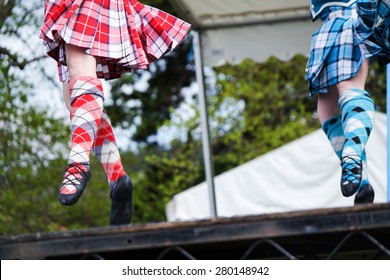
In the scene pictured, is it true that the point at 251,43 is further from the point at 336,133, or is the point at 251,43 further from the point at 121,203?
the point at 121,203

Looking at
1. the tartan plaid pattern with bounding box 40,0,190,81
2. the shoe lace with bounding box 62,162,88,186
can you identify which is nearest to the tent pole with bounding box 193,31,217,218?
the tartan plaid pattern with bounding box 40,0,190,81

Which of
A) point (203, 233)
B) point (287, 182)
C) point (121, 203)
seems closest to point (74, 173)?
point (121, 203)

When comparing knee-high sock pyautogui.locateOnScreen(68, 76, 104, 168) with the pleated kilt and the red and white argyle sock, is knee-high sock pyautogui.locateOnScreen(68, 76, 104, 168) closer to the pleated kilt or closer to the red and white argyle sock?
the red and white argyle sock

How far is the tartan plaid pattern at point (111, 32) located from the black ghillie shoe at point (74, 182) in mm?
367

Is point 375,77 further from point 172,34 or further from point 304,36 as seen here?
point 172,34

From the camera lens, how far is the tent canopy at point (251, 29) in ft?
16.3

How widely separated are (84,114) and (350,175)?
746mm

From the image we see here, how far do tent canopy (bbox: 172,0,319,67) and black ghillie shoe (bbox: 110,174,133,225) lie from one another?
2.70 metres

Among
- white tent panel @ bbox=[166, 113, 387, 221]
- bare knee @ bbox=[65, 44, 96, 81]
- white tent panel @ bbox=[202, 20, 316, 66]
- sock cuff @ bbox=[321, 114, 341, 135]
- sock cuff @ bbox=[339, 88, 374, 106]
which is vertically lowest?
white tent panel @ bbox=[166, 113, 387, 221]

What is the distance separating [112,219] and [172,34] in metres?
0.60

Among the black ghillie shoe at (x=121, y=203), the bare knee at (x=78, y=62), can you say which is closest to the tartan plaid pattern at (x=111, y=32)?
the bare knee at (x=78, y=62)

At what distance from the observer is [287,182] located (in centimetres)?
721

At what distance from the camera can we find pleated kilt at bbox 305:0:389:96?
7.82 feet
